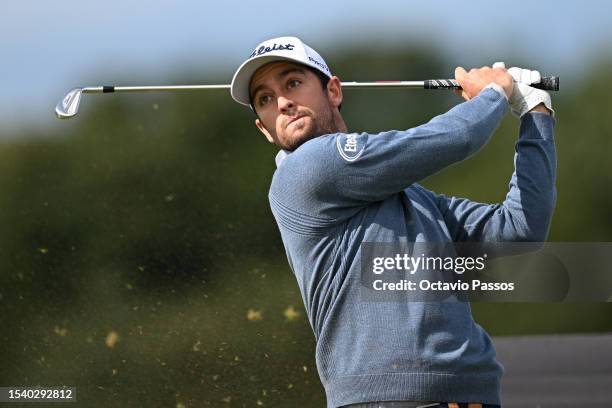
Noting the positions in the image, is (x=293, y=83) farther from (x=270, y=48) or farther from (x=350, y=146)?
(x=350, y=146)

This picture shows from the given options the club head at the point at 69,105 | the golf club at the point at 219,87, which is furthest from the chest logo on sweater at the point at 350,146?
the club head at the point at 69,105

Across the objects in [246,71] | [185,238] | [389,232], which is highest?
[246,71]

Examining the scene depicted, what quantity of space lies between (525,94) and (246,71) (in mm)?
852

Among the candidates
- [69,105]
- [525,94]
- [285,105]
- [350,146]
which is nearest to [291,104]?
[285,105]

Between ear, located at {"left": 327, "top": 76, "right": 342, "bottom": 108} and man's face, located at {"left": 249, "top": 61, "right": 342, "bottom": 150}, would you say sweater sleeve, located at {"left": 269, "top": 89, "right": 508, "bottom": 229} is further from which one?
ear, located at {"left": 327, "top": 76, "right": 342, "bottom": 108}

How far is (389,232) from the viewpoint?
10.1 feet

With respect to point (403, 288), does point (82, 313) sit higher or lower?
lower

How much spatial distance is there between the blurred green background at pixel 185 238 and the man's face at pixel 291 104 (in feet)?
9.27

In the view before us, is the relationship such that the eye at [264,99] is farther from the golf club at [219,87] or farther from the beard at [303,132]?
the golf club at [219,87]

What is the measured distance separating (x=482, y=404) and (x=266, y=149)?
1548cm

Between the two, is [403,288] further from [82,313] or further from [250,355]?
[82,313]

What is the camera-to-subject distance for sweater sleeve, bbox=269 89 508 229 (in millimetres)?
3061

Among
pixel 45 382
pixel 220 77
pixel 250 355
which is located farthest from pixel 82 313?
pixel 220 77

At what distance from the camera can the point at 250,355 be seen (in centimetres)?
622
